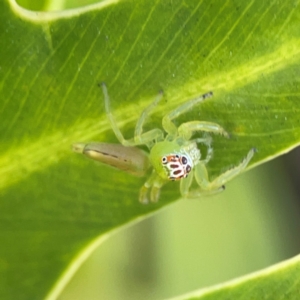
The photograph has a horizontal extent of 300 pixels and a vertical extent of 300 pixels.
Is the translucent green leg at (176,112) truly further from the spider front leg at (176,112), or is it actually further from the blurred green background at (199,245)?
the blurred green background at (199,245)

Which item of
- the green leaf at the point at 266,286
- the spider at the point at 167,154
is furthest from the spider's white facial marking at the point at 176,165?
the green leaf at the point at 266,286

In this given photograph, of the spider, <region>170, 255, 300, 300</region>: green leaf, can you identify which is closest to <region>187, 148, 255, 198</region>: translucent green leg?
the spider

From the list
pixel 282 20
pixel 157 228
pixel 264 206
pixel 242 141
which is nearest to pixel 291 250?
pixel 264 206

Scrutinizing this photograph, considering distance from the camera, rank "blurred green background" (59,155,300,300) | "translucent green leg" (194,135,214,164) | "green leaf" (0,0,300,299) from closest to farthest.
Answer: "green leaf" (0,0,300,299)
"translucent green leg" (194,135,214,164)
"blurred green background" (59,155,300,300)

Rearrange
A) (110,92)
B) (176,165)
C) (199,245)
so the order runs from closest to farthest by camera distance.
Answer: (110,92), (176,165), (199,245)

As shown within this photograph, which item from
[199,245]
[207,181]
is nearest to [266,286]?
[207,181]

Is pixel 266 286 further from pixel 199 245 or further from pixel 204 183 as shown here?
pixel 199 245

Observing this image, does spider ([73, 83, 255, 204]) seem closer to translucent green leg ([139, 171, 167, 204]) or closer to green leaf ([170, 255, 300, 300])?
translucent green leg ([139, 171, 167, 204])
